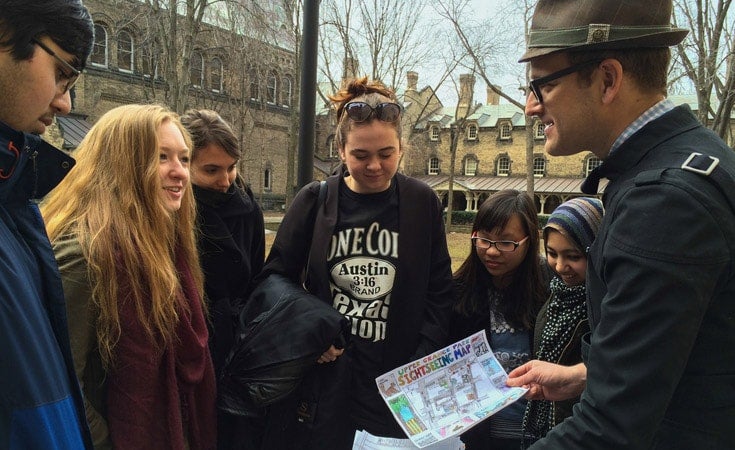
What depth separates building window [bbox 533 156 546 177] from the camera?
38.3 meters

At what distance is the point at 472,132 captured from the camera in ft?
137

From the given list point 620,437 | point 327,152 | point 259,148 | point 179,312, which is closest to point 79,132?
point 259,148

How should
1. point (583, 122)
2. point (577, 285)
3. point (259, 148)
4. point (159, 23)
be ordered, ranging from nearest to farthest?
point (583, 122)
point (577, 285)
point (159, 23)
point (259, 148)

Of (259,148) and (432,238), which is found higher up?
(259,148)

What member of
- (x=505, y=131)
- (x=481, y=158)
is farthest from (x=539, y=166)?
(x=481, y=158)

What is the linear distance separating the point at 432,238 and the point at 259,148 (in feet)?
107

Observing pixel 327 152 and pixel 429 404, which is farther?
pixel 327 152

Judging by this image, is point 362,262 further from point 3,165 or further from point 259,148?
point 259,148

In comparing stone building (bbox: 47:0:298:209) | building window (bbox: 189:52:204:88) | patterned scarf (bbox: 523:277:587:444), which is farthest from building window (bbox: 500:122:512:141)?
patterned scarf (bbox: 523:277:587:444)

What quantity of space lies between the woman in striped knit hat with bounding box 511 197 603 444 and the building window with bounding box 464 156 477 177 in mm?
40220

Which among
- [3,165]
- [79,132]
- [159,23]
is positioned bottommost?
[3,165]

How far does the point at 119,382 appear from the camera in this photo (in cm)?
Answer: 183

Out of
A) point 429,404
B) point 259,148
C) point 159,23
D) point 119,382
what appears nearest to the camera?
point 119,382

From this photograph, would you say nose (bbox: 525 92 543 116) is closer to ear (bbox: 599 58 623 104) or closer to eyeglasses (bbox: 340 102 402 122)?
ear (bbox: 599 58 623 104)
